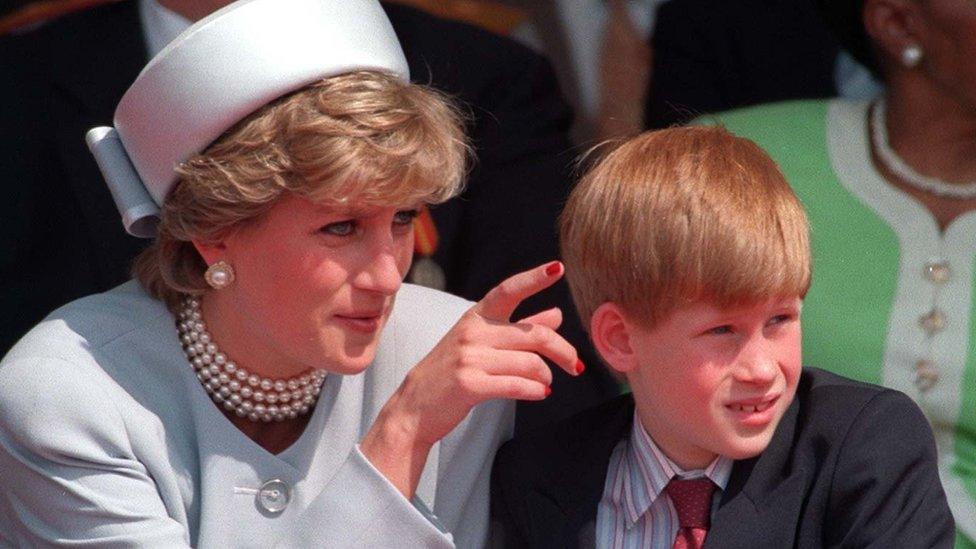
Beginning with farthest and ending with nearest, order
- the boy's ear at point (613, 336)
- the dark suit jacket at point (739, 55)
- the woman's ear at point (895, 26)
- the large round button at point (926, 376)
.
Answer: the dark suit jacket at point (739, 55)
the woman's ear at point (895, 26)
the large round button at point (926, 376)
the boy's ear at point (613, 336)

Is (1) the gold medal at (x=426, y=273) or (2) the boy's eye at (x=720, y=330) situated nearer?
(2) the boy's eye at (x=720, y=330)

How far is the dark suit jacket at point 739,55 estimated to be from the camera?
2.99m

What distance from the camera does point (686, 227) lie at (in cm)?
188

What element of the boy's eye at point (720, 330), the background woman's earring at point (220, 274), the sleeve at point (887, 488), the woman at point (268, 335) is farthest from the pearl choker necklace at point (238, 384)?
the sleeve at point (887, 488)

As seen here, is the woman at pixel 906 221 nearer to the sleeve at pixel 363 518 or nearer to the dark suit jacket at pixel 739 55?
the dark suit jacket at pixel 739 55

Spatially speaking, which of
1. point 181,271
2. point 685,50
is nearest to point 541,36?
point 685,50

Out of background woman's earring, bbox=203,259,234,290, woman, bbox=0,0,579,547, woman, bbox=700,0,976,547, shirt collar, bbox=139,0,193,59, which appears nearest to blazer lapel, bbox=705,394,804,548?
woman, bbox=0,0,579,547

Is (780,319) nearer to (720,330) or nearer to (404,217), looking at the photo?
(720,330)

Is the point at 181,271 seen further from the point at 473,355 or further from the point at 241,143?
the point at 473,355

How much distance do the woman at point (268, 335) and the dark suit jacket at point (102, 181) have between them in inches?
18.5

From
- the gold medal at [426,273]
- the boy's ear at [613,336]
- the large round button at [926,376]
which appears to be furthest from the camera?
the gold medal at [426,273]

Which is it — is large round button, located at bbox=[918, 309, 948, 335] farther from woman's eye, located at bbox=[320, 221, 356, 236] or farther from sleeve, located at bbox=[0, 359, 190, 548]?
sleeve, located at bbox=[0, 359, 190, 548]

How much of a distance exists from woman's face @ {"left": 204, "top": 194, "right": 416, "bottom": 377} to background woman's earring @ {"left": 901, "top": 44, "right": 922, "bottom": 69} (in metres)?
0.82

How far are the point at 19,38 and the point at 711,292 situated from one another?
147cm
